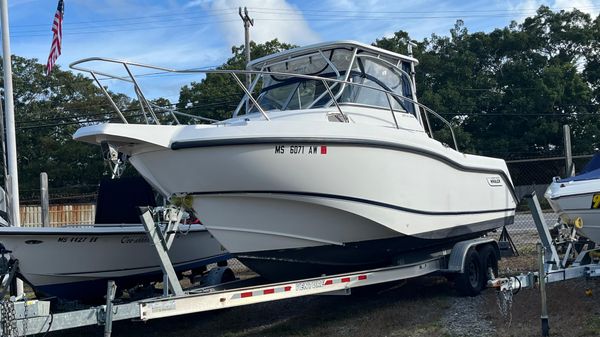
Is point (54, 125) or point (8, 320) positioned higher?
point (54, 125)

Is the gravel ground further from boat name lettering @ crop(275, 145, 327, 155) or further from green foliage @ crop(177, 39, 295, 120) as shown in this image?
green foliage @ crop(177, 39, 295, 120)

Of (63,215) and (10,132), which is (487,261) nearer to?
(10,132)

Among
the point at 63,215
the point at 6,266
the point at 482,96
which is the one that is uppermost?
the point at 482,96

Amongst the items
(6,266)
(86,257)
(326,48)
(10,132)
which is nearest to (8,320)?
(6,266)

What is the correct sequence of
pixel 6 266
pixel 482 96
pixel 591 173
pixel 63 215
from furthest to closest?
pixel 482 96
pixel 63 215
pixel 591 173
pixel 6 266

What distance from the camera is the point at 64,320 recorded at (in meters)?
4.60

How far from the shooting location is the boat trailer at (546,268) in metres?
5.67

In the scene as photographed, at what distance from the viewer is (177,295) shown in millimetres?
5398

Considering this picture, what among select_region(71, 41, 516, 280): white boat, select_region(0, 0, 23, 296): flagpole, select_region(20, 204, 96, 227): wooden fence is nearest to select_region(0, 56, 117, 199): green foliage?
select_region(20, 204, 96, 227): wooden fence

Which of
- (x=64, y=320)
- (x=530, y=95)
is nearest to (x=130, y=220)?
(x=64, y=320)

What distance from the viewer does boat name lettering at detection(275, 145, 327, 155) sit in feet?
18.4

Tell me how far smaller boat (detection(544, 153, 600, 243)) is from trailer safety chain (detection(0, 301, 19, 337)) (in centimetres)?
583

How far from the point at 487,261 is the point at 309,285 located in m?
3.09

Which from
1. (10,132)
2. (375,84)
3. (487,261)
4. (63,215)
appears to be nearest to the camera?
(375,84)
